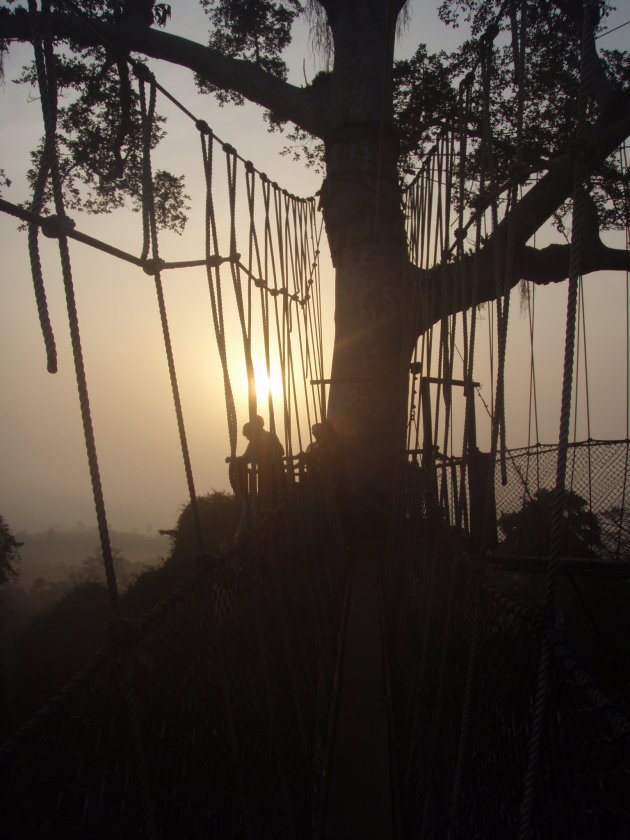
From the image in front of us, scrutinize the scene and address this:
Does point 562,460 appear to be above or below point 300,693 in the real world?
above

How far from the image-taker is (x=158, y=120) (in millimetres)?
7070

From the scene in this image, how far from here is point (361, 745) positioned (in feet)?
Result: 6.68

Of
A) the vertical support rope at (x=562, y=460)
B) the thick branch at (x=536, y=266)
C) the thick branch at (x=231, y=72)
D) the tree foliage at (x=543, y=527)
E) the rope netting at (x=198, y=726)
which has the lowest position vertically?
the tree foliage at (x=543, y=527)

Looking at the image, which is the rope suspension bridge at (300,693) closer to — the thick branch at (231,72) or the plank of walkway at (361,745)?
the plank of walkway at (361,745)

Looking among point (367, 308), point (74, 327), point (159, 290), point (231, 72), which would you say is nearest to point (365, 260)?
point (367, 308)

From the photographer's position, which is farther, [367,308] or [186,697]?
[367,308]

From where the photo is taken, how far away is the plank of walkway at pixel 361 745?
164cm

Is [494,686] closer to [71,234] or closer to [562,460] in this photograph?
[562,460]

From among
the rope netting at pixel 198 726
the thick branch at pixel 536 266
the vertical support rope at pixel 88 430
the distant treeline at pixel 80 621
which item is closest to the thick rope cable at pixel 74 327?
the vertical support rope at pixel 88 430

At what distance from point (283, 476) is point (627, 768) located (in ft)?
9.05

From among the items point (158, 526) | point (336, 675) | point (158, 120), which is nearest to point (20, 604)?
point (158, 120)

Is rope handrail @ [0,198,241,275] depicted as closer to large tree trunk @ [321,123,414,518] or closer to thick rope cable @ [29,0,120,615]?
thick rope cable @ [29,0,120,615]

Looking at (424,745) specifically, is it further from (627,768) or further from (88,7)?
(88,7)

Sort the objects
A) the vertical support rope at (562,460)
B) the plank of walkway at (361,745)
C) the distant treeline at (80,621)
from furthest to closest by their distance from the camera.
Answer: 1. the distant treeline at (80,621)
2. the plank of walkway at (361,745)
3. the vertical support rope at (562,460)
